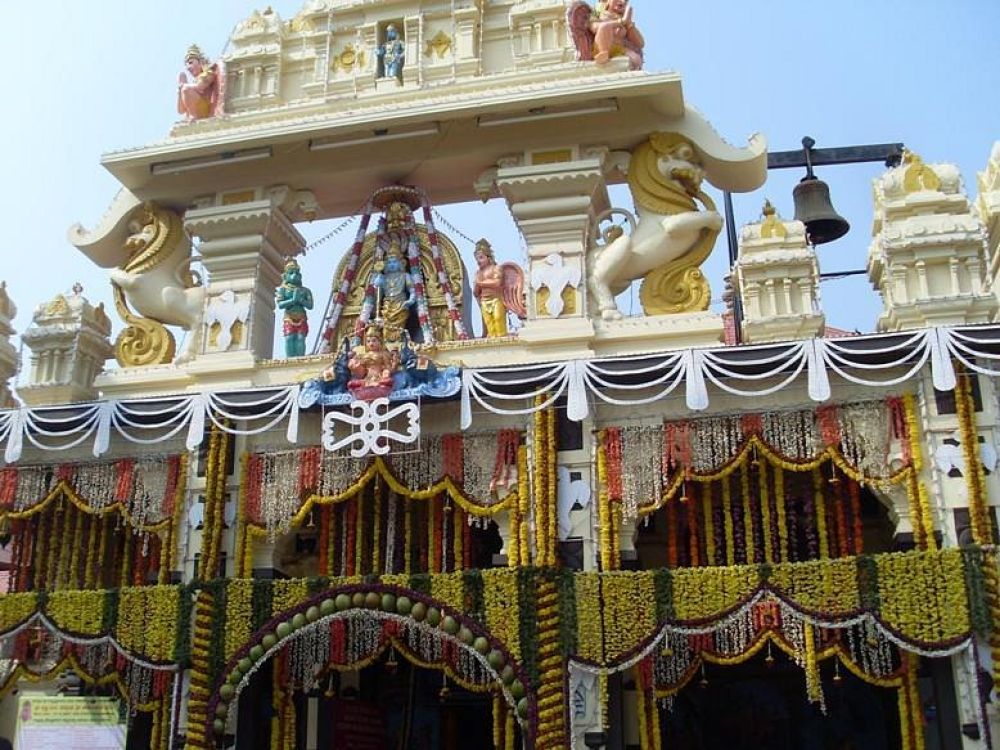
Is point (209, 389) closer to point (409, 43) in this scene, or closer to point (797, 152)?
point (409, 43)

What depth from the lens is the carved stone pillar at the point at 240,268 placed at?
47.9 feet

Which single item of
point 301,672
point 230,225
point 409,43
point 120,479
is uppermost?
point 409,43

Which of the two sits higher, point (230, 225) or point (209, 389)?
point (230, 225)

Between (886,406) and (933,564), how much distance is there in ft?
6.54

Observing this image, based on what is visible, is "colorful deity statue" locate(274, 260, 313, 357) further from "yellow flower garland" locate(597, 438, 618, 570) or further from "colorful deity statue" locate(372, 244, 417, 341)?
"yellow flower garland" locate(597, 438, 618, 570)

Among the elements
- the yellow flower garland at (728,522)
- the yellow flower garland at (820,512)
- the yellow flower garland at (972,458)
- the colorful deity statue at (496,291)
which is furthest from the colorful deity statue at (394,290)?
the yellow flower garland at (972,458)

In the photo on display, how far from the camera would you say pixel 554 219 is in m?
14.1

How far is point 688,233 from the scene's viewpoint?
13.8 meters

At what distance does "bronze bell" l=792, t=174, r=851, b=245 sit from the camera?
1533 centimetres

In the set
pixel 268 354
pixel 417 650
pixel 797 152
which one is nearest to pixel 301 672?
pixel 417 650

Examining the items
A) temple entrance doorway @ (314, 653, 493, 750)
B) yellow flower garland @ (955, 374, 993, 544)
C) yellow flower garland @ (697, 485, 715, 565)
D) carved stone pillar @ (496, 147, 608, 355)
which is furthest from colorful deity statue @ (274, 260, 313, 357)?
yellow flower garland @ (955, 374, 993, 544)

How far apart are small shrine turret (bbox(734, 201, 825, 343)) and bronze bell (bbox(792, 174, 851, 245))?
226cm

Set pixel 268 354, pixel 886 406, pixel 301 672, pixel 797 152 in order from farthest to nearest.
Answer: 1. pixel 797 152
2. pixel 268 354
3. pixel 301 672
4. pixel 886 406

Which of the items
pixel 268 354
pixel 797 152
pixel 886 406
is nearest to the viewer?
pixel 886 406
